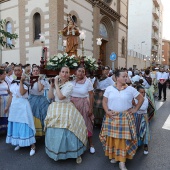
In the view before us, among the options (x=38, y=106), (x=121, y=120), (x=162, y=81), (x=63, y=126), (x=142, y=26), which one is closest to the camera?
(x=121, y=120)

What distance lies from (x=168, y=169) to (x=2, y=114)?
13.6 feet

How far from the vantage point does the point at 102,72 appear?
643 cm

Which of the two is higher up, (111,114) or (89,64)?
(89,64)

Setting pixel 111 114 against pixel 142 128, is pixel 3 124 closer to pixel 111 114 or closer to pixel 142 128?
pixel 111 114

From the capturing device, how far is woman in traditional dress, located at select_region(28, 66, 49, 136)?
4707 mm

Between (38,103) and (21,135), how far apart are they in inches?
36.8

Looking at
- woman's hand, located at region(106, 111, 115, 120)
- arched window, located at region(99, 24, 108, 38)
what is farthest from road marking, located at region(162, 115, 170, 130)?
arched window, located at region(99, 24, 108, 38)

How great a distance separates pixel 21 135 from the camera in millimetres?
4121

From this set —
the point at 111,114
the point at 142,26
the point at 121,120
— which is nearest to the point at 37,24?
the point at 111,114

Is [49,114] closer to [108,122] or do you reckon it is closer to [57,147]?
[57,147]

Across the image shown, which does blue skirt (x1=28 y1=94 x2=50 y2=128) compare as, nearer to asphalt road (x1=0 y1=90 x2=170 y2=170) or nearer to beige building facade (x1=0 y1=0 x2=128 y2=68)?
asphalt road (x1=0 y1=90 x2=170 y2=170)

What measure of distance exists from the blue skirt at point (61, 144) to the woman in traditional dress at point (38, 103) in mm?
1020

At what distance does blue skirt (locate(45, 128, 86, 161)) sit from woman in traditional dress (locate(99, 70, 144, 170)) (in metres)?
0.62

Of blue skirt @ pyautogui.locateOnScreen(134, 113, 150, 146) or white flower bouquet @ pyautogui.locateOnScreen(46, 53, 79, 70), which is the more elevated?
white flower bouquet @ pyautogui.locateOnScreen(46, 53, 79, 70)
